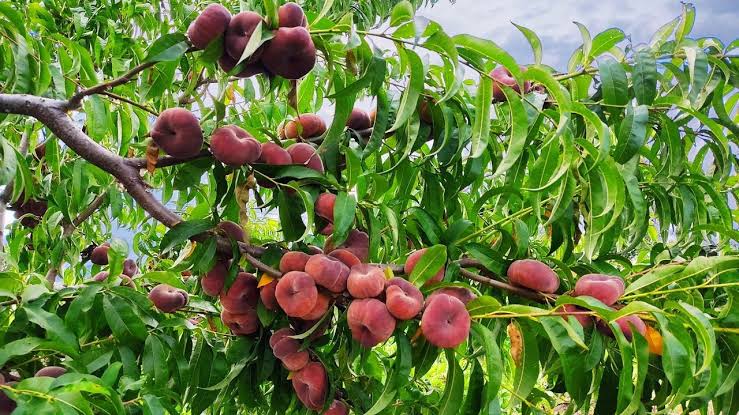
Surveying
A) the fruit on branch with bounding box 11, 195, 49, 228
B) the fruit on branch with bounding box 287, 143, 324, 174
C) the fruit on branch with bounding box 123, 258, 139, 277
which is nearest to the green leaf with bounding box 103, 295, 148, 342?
the fruit on branch with bounding box 287, 143, 324, 174

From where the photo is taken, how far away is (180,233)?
3.33 ft

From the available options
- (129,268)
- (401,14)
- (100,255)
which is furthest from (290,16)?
(100,255)

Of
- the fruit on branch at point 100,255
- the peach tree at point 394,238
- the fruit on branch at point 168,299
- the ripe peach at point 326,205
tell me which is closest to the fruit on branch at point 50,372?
the peach tree at point 394,238

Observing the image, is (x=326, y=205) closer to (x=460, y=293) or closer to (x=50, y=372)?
(x=460, y=293)

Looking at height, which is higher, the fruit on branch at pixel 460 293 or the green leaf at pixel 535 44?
the green leaf at pixel 535 44

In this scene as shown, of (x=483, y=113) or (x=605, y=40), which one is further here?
(x=605, y=40)

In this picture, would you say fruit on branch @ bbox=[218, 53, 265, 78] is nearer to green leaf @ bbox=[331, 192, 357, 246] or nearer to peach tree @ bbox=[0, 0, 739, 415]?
peach tree @ bbox=[0, 0, 739, 415]

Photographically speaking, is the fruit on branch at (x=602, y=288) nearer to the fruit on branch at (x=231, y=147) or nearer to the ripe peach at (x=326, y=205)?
the ripe peach at (x=326, y=205)

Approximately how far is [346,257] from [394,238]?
3.2 inches

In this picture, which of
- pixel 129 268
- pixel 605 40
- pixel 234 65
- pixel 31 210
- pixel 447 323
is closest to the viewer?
pixel 447 323

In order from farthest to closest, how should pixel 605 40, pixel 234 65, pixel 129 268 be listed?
pixel 129 268 < pixel 605 40 < pixel 234 65

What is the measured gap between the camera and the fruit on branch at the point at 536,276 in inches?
38.6

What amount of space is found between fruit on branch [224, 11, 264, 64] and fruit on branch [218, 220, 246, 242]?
282 millimetres

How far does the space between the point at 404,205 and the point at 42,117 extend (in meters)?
0.67
